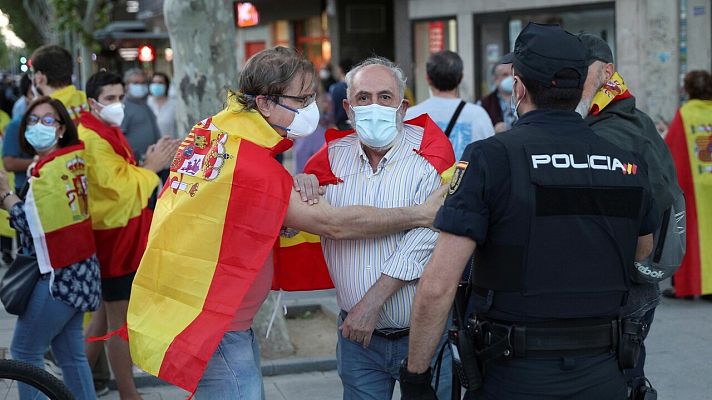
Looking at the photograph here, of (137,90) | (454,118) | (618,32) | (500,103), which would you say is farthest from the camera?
(618,32)

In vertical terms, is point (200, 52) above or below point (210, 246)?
above

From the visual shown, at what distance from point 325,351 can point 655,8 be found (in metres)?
9.24

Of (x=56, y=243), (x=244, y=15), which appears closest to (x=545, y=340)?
(x=56, y=243)

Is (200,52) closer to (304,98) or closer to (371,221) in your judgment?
(304,98)

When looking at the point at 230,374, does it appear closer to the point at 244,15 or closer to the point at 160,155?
the point at 160,155

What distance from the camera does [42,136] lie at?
16.7 feet

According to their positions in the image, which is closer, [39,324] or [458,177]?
[458,177]

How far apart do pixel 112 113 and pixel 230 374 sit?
10.1 feet

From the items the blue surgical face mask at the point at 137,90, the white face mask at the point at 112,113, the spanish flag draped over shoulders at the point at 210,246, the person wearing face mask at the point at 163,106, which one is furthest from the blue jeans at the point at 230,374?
the person wearing face mask at the point at 163,106

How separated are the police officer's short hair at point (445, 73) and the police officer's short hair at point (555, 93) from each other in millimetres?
3924

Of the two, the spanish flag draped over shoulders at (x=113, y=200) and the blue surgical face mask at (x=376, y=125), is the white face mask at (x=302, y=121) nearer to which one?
the blue surgical face mask at (x=376, y=125)

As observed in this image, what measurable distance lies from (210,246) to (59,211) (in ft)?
5.97

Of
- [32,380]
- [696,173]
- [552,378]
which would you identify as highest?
[552,378]

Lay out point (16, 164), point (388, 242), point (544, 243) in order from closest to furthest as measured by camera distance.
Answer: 1. point (544, 243)
2. point (388, 242)
3. point (16, 164)
